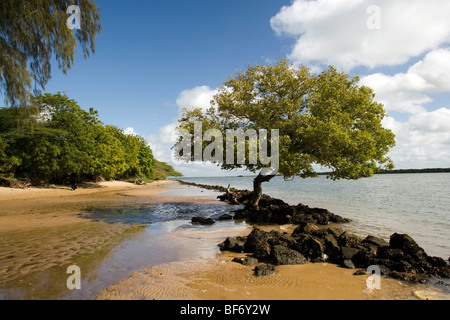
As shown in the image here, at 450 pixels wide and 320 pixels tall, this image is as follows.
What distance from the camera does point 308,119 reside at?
16266 mm

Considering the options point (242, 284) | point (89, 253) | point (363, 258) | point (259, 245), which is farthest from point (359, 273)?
point (89, 253)

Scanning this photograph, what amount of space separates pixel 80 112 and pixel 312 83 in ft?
124

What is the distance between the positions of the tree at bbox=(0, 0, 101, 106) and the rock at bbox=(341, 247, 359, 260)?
44.8ft

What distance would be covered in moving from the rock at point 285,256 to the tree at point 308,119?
722 cm

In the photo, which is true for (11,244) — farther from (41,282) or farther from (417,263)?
(417,263)

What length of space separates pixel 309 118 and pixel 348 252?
9686 millimetres

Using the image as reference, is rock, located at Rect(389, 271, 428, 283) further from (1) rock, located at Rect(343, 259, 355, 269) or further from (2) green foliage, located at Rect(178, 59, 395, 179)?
(2) green foliage, located at Rect(178, 59, 395, 179)

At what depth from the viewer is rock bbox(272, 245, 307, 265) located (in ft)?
26.9

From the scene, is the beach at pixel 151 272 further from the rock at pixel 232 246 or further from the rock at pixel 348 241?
the rock at pixel 348 241
